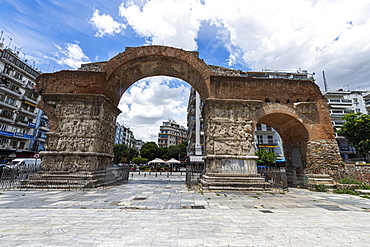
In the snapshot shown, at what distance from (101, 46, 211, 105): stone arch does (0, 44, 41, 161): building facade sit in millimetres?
27203

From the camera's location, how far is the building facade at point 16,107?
90.9ft

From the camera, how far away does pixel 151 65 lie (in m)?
12.3

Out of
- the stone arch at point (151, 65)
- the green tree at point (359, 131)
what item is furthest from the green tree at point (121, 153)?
the green tree at point (359, 131)

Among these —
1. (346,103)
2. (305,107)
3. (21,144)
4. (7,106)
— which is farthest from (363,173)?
(346,103)

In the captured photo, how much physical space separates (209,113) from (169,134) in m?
68.2

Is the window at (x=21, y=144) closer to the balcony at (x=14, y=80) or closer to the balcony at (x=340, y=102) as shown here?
the balcony at (x=14, y=80)

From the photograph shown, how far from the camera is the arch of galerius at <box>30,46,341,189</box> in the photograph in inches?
389

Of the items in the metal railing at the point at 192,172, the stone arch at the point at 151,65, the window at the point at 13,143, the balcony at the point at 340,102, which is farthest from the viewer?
the balcony at the point at 340,102

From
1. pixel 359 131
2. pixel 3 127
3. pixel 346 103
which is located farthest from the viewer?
pixel 346 103

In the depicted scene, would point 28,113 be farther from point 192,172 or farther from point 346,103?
point 346,103

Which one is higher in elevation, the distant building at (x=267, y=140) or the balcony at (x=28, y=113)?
the balcony at (x=28, y=113)

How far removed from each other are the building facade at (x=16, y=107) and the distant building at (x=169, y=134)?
48.6 m

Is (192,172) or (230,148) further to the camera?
(192,172)

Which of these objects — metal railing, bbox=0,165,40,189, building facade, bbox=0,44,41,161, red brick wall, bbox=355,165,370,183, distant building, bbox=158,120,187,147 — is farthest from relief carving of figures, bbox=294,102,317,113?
distant building, bbox=158,120,187,147
